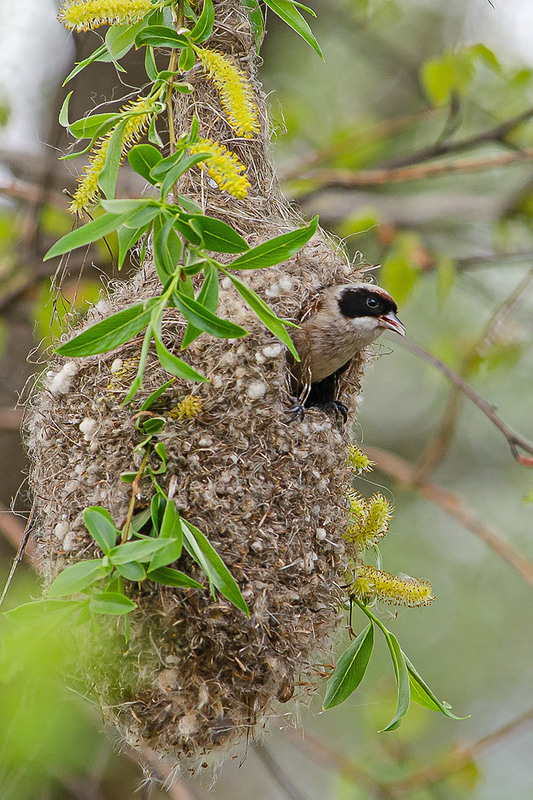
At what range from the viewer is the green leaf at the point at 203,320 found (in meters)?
1.31

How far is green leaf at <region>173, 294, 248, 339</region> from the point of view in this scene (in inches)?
51.8

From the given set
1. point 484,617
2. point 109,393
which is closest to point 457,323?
point 484,617

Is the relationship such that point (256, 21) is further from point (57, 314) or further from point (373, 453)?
point (373, 453)

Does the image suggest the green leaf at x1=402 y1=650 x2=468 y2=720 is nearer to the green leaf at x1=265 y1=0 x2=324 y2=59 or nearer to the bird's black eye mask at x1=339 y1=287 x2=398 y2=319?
the bird's black eye mask at x1=339 y1=287 x2=398 y2=319

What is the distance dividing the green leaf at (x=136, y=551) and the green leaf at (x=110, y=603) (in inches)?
2.1

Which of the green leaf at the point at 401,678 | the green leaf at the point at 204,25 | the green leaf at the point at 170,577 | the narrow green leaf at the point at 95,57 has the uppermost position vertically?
the green leaf at the point at 204,25

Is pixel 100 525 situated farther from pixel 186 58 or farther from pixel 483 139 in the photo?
pixel 483 139

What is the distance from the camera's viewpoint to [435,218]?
484 centimetres

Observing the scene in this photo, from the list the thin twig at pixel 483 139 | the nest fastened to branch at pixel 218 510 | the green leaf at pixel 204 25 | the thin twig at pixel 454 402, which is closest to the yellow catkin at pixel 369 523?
the nest fastened to branch at pixel 218 510

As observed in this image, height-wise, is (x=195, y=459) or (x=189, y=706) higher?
(x=195, y=459)

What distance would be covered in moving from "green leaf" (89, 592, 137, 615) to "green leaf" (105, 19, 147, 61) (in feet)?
3.46

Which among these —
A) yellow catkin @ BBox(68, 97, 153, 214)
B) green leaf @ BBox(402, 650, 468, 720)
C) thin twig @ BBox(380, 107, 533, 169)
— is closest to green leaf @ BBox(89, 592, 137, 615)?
yellow catkin @ BBox(68, 97, 153, 214)

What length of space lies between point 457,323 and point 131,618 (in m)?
5.90

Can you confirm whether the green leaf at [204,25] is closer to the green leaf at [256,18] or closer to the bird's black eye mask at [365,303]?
the green leaf at [256,18]
